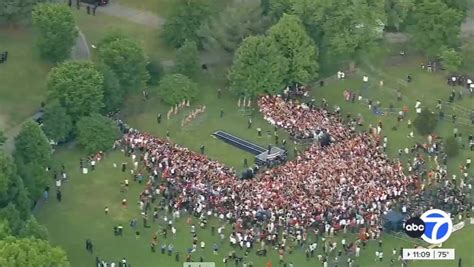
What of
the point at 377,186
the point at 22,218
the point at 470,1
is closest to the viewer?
the point at 22,218

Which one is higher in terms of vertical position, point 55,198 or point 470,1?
point 470,1

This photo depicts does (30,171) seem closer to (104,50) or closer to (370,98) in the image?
(104,50)

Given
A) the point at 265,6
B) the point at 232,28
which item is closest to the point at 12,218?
the point at 232,28

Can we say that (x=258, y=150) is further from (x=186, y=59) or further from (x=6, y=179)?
(x=6, y=179)

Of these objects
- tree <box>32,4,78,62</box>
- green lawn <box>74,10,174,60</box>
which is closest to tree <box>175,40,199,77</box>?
green lawn <box>74,10,174,60</box>

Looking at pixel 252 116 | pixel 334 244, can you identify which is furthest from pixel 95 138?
pixel 334 244
